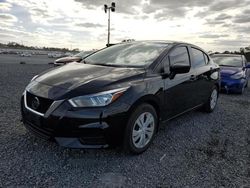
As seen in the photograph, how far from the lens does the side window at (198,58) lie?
447cm

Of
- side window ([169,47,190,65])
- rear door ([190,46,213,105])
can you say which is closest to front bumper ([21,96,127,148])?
side window ([169,47,190,65])

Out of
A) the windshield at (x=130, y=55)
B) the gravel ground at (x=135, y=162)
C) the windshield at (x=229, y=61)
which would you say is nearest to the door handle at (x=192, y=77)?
the windshield at (x=130, y=55)

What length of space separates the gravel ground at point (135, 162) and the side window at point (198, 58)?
1.38 metres

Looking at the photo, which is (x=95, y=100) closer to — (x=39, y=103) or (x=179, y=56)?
(x=39, y=103)

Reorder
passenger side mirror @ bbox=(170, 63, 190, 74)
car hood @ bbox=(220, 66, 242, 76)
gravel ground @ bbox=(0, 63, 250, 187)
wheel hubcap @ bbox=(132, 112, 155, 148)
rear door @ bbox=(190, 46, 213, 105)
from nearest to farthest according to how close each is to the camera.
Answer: gravel ground @ bbox=(0, 63, 250, 187)
wheel hubcap @ bbox=(132, 112, 155, 148)
passenger side mirror @ bbox=(170, 63, 190, 74)
rear door @ bbox=(190, 46, 213, 105)
car hood @ bbox=(220, 66, 242, 76)

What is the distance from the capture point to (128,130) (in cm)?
277

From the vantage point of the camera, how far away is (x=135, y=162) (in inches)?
113

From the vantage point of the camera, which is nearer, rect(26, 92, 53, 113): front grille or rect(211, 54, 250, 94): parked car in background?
rect(26, 92, 53, 113): front grille

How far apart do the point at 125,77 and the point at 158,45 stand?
50.6 inches

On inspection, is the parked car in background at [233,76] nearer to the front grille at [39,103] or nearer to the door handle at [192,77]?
the door handle at [192,77]

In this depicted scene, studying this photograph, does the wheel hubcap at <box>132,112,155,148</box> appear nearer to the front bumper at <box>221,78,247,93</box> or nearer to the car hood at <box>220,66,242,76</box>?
the front bumper at <box>221,78,247,93</box>

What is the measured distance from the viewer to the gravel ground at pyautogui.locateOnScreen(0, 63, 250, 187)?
245 centimetres

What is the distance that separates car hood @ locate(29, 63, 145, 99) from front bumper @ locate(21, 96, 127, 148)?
0.74ft

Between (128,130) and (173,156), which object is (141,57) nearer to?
(128,130)
